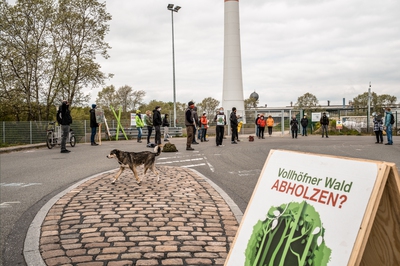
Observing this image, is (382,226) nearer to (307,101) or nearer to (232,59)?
(232,59)

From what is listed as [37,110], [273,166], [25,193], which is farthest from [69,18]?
[273,166]

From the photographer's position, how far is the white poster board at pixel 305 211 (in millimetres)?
2188

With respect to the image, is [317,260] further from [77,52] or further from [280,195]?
[77,52]

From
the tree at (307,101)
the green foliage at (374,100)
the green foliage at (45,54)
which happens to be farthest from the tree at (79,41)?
the green foliage at (374,100)

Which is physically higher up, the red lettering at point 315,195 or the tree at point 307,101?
the tree at point 307,101

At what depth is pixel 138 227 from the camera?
17.6ft

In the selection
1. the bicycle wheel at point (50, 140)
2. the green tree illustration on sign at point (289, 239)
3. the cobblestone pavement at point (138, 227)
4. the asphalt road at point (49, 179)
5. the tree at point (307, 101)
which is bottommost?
the asphalt road at point (49, 179)

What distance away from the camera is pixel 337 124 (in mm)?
40844

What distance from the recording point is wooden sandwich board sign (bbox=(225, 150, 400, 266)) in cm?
214

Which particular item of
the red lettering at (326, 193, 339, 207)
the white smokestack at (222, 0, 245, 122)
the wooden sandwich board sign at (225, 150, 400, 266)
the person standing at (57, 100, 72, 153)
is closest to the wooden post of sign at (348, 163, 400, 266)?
the wooden sandwich board sign at (225, 150, 400, 266)

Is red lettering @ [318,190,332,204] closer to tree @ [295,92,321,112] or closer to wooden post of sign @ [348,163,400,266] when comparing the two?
wooden post of sign @ [348,163,400,266]

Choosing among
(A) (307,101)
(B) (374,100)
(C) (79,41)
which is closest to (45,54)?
(C) (79,41)

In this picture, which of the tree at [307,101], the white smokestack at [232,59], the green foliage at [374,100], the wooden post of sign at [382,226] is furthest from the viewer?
the green foliage at [374,100]

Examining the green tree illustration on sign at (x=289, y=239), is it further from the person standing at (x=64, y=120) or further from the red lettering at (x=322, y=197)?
the person standing at (x=64, y=120)
